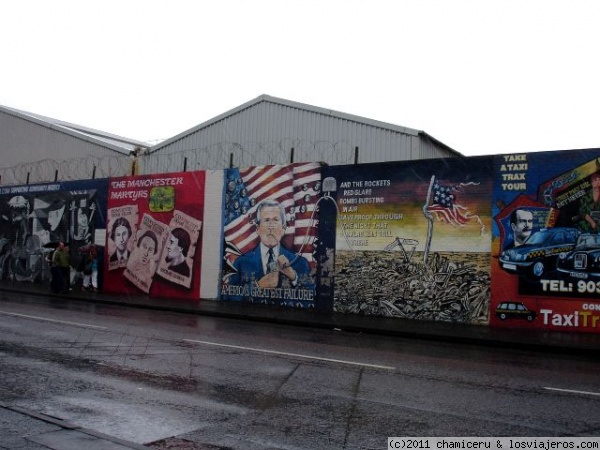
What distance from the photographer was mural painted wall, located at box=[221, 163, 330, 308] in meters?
18.3

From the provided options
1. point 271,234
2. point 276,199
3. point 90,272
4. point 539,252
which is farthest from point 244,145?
point 539,252

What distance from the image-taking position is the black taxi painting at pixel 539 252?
14.6 metres

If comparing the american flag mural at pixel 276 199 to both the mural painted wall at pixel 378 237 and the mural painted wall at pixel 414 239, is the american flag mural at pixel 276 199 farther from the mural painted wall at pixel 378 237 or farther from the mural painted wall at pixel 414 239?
the mural painted wall at pixel 414 239

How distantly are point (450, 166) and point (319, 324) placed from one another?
5590 mm

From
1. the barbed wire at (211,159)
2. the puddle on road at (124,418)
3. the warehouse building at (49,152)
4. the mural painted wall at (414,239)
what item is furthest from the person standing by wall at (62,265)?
the puddle on road at (124,418)

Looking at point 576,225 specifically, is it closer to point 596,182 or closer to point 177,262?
point 596,182

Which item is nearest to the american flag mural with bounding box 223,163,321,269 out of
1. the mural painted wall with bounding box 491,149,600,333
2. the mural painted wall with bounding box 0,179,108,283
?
the mural painted wall with bounding box 491,149,600,333

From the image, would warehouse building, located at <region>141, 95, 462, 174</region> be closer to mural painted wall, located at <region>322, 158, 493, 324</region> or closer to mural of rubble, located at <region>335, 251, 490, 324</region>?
mural painted wall, located at <region>322, 158, 493, 324</region>

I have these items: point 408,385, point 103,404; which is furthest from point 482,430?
point 103,404

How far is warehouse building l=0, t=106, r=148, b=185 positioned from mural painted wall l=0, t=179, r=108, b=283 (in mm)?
1083

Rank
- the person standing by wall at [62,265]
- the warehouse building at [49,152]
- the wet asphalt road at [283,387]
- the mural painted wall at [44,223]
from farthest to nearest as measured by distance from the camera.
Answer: the warehouse building at [49,152], the mural painted wall at [44,223], the person standing by wall at [62,265], the wet asphalt road at [283,387]

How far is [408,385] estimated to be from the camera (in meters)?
7.88

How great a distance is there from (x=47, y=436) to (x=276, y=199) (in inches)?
573

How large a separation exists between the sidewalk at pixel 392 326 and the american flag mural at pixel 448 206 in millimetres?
2770
